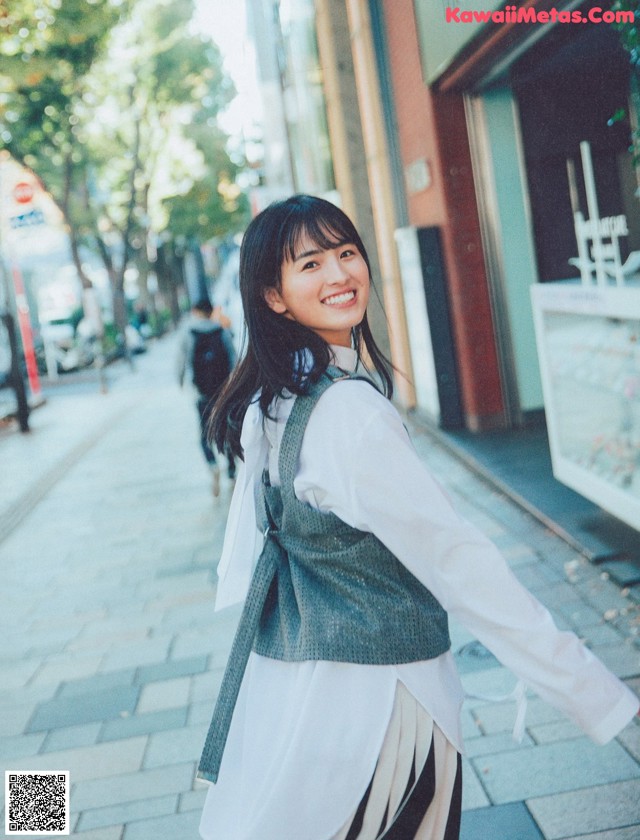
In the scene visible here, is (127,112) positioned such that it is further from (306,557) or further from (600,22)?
(306,557)

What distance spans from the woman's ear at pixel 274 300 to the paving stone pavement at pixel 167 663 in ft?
5.87

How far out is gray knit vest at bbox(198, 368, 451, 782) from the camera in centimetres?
179

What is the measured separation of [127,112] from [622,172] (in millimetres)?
27267

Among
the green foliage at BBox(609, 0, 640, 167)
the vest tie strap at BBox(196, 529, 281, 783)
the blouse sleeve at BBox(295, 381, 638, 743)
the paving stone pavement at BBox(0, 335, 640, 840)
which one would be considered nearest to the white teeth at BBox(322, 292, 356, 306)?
the blouse sleeve at BBox(295, 381, 638, 743)

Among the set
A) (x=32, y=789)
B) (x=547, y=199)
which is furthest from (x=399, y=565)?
(x=547, y=199)

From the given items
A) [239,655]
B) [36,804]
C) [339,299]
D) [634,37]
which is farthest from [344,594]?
[634,37]

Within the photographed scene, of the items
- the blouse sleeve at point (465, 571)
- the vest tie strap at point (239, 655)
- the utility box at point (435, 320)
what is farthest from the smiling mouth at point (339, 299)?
the utility box at point (435, 320)

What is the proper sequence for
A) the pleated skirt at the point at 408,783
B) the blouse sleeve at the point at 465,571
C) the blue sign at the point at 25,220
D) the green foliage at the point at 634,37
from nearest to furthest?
the blouse sleeve at the point at 465,571
the pleated skirt at the point at 408,783
the green foliage at the point at 634,37
the blue sign at the point at 25,220

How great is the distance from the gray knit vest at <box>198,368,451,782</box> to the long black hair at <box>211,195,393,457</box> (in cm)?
7

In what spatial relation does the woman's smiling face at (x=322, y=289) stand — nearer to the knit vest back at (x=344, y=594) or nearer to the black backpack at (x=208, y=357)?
the knit vest back at (x=344, y=594)

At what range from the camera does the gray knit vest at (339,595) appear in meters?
1.79

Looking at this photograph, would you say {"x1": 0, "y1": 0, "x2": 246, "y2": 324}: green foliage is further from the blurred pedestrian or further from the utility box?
the blurred pedestrian

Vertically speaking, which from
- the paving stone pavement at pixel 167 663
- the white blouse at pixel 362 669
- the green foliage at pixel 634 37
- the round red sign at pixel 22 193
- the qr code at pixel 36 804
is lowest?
the paving stone pavement at pixel 167 663

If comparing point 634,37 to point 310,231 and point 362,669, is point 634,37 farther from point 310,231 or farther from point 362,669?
point 362,669
